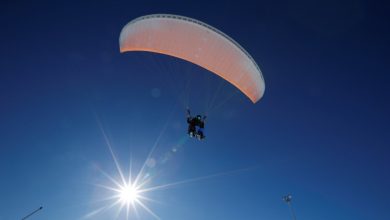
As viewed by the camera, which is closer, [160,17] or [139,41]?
[160,17]

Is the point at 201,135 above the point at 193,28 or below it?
below

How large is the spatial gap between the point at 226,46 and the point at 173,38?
3008 mm

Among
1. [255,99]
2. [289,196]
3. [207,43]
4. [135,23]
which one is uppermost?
[135,23]

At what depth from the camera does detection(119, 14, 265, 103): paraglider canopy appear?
547 inches

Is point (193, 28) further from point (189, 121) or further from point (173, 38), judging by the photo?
point (189, 121)

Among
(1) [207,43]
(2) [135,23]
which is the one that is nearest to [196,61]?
(1) [207,43]

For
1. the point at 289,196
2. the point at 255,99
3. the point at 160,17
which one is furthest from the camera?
the point at 289,196

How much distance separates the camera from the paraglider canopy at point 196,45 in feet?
45.6

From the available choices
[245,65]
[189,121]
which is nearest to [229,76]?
[245,65]

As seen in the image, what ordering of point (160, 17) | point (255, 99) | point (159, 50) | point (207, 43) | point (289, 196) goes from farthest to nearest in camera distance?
1. point (289, 196)
2. point (255, 99)
3. point (159, 50)
4. point (207, 43)
5. point (160, 17)

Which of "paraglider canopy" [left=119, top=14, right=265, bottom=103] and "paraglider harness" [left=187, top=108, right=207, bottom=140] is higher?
"paraglider canopy" [left=119, top=14, right=265, bottom=103]

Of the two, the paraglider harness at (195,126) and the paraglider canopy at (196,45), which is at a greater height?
the paraglider canopy at (196,45)

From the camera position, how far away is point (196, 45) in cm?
1497

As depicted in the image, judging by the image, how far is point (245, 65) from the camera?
15305mm
